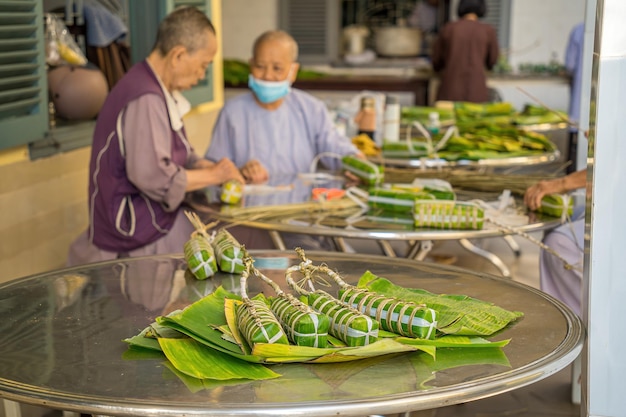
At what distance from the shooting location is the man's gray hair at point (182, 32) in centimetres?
330

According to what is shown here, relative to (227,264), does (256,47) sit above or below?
above

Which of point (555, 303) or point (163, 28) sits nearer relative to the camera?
point (555, 303)

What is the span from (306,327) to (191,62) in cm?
194

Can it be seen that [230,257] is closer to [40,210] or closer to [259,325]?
[259,325]

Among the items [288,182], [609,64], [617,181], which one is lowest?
[288,182]

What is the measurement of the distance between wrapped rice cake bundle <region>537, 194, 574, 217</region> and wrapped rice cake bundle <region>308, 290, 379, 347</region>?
149cm

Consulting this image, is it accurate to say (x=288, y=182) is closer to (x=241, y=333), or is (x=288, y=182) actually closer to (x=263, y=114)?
(x=263, y=114)

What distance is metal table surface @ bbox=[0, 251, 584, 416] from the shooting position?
144cm

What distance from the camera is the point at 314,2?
10.6 meters

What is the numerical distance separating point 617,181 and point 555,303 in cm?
40

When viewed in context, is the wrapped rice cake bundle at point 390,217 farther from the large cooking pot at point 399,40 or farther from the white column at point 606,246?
the large cooking pot at point 399,40

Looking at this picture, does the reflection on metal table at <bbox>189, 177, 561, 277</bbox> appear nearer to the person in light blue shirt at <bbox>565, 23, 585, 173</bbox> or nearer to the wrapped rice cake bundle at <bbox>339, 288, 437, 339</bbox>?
the wrapped rice cake bundle at <bbox>339, 288, 437, 339</bbox>

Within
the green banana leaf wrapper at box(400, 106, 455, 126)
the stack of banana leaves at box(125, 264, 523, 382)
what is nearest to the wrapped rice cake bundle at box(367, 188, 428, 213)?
the stack of banana leaves at box(125, 264, 523, 382)

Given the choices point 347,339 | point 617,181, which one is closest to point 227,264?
point 347,339
